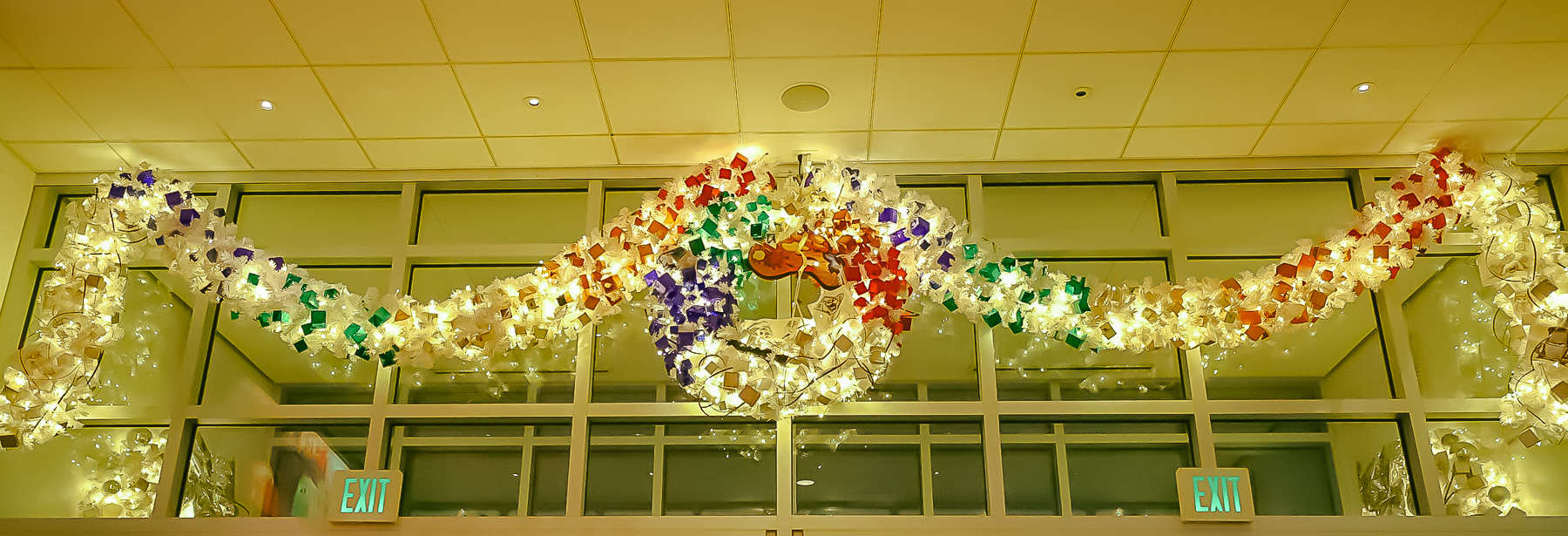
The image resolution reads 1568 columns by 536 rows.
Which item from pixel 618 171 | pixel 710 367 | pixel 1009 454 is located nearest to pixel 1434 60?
pixel 1009 454

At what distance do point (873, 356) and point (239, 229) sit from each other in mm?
3043

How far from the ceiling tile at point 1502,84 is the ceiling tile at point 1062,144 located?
118cm

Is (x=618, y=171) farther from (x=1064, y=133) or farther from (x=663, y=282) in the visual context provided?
(x=1064, y=133)

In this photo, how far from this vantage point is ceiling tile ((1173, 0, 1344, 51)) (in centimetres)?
Result: 344

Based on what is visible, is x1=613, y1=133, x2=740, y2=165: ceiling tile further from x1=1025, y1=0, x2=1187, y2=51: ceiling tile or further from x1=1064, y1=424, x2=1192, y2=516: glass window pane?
x1=1064, y1=424, x2=1192, y2=516: glass window pane

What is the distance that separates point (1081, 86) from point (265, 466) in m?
3.59

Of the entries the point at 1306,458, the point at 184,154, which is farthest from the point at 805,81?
the point at 184,154

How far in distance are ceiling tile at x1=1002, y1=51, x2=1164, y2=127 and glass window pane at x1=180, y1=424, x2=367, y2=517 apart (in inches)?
118

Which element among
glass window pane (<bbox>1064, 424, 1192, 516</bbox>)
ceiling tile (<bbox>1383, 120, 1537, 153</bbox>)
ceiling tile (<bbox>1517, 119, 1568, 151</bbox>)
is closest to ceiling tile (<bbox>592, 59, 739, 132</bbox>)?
glass window pane (<bbox>1064, 424, 1192, 516</bbox>)

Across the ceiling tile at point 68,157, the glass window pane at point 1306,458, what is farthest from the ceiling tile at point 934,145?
the ceiling tile at point 68,157

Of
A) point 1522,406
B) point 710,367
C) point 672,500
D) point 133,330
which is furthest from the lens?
point 133,330

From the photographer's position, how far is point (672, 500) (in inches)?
158

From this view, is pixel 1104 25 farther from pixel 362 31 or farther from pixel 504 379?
pixel 504 379

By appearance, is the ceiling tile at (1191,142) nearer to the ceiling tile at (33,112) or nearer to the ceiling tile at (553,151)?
the ceiling tile at (553,151)
